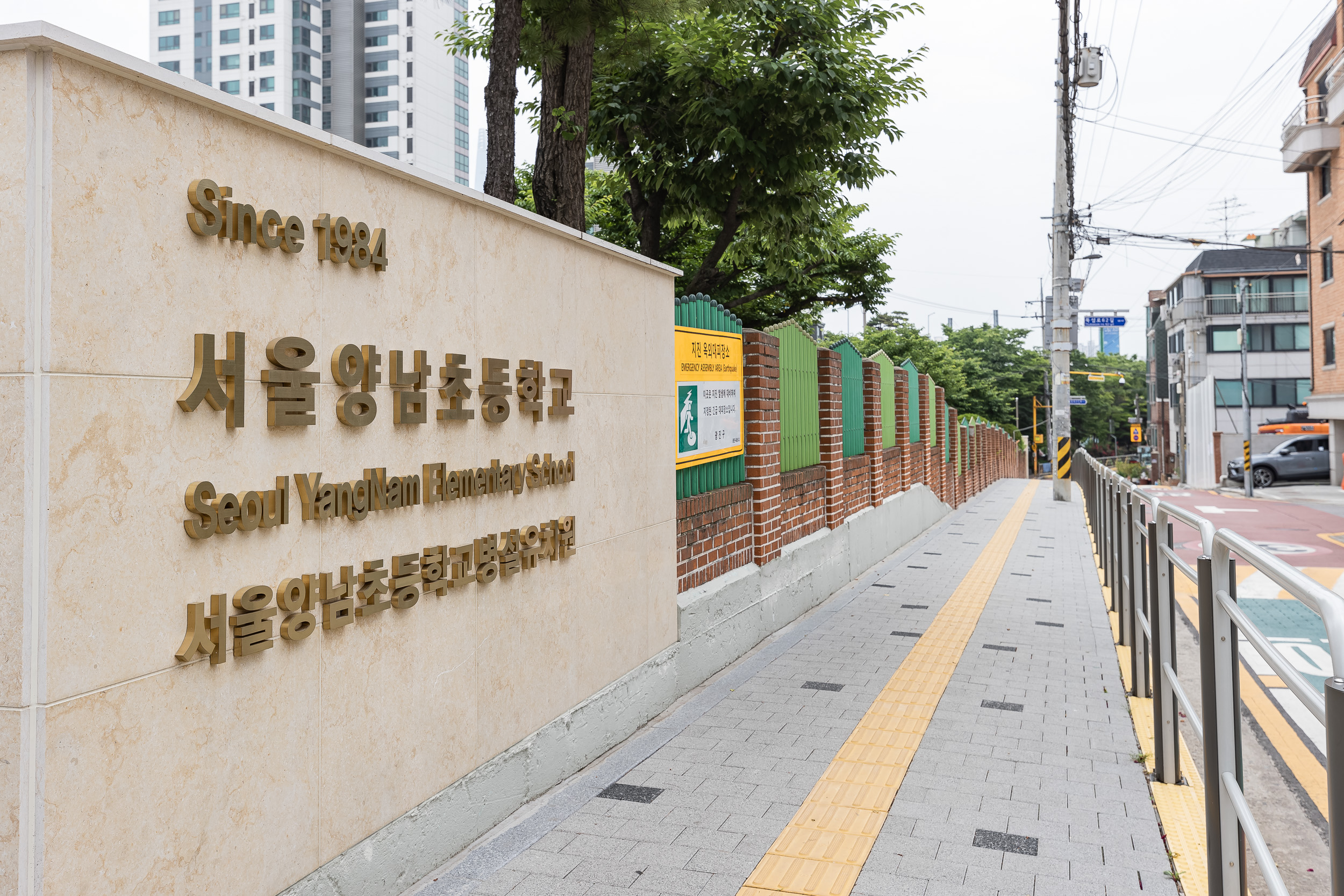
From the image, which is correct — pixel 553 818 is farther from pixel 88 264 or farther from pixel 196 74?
pixel 196 74

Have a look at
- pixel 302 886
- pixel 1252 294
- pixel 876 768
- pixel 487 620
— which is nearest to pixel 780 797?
pixel 876 768

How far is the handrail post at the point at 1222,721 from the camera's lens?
3129mm

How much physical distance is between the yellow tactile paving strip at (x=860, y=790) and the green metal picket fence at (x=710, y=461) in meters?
1.88

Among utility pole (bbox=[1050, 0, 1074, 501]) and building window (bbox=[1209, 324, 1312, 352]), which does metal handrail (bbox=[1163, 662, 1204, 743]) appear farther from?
building window (bbox=[1209, 324, 1312, 352])

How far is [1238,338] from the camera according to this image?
55938mm

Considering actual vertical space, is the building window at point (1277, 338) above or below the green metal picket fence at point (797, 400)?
above

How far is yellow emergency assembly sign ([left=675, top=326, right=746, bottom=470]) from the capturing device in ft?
22.2

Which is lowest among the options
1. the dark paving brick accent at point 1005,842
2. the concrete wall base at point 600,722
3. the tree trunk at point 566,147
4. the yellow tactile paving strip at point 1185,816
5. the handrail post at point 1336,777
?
the dark paving brick accent at point 1005,842

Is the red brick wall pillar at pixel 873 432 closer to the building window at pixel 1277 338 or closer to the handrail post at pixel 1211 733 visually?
the handrail post at pixel 1211 733

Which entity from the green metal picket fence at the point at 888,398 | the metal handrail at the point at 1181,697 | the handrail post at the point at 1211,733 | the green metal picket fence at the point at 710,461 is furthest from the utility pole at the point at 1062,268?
the handrail post at the point at 1211,733

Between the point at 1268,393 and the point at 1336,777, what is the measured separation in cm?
6069

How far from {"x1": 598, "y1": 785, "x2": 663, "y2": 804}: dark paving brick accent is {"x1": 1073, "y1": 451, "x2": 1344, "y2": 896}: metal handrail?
7.71 ft

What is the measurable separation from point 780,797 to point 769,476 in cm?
394

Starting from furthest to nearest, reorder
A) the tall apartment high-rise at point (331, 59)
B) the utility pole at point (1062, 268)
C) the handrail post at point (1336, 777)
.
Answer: the tall apartment high-rise at point (331, 59) → the utility pole at point (1062, 268) → the handrail post at point (1336, 777)
